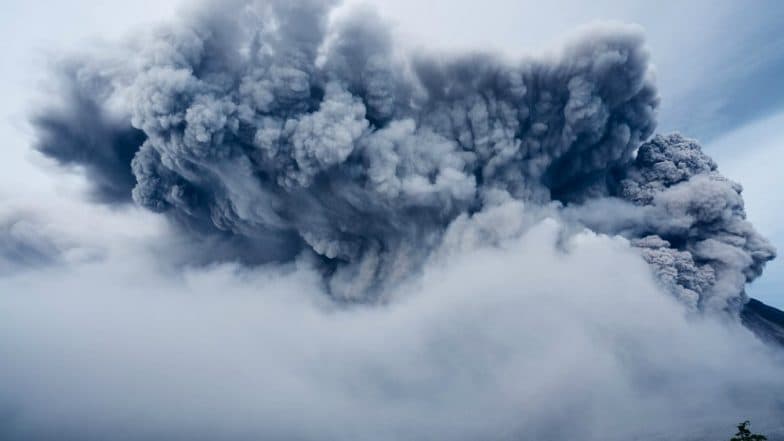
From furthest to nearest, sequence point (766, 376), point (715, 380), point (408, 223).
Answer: point (766, 376) → point (715, 380) → point (408, 223)

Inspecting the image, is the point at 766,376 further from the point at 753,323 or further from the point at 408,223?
the point at 408,223

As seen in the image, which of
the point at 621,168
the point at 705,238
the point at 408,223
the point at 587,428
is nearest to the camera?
the point at 408,223

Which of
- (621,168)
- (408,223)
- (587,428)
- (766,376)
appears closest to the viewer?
(408,223)

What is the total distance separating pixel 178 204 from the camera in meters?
28.7

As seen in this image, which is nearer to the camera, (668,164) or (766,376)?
(668,164)

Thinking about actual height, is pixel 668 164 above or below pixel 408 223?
above

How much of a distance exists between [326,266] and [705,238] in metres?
25.0

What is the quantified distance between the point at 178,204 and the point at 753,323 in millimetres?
65280

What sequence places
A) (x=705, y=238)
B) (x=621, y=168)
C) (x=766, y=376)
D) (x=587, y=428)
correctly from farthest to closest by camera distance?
(x=766, y=376)
(x=587, y=428)
(x=621, y=168)
(x=705, y=238)

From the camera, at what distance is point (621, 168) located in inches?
1351

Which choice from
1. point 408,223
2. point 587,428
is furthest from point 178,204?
point 587,428

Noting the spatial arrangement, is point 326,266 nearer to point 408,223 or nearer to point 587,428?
point 408,223

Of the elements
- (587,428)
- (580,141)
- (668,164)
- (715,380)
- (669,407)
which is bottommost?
(587,428)

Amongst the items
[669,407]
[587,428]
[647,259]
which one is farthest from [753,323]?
[647,259]
